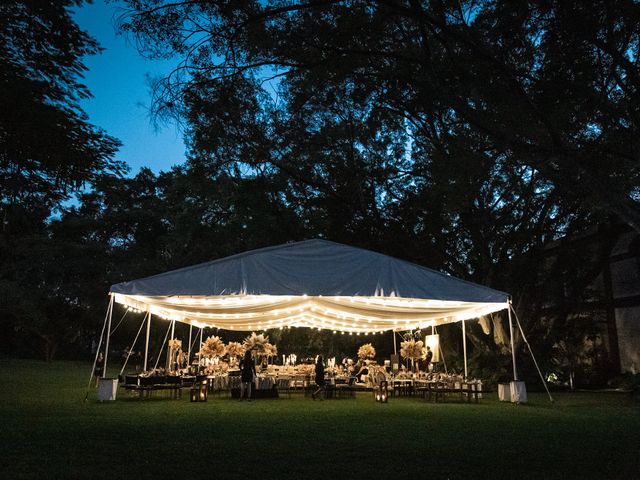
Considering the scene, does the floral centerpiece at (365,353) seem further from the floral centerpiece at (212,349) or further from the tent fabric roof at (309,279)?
the tent fabric roof at (309,279)

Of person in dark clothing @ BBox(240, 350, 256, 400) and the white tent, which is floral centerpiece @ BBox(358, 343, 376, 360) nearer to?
the white tent

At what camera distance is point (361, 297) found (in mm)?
10656

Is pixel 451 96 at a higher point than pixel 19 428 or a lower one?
higher

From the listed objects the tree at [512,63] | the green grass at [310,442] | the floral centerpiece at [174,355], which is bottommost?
the green grass at [310,442]

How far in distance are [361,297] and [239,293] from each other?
244cm

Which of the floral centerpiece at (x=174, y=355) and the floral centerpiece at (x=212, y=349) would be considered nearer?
the floral centerpiece at (x=212, y=349)

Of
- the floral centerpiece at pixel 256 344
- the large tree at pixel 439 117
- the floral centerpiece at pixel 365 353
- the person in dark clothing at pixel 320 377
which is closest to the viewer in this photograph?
the large tree at pixel 439 117

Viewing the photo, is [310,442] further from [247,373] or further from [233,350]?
A: [233,350]

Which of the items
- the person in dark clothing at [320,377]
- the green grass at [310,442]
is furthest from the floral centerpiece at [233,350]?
the green grass at [310,442]

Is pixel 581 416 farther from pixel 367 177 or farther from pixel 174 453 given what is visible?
pixel 367 177

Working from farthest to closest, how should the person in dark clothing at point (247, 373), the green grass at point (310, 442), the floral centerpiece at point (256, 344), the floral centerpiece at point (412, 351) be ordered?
1. the floral centerpiece at point (412, 351)
2. the floral centerpiece at point (256, 344)
3. the person in dark clothing at point (247, 373)
4. the green grass at point (310, 442)

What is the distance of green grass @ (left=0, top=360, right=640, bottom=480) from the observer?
4.47m

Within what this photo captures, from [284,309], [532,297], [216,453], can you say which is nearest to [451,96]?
[216,453]

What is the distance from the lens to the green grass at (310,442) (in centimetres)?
447
